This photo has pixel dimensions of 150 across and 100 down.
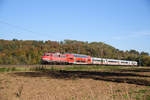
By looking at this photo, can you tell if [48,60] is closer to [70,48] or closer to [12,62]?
[12,62]

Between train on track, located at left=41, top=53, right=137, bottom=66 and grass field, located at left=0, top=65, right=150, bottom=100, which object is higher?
train on track, located at left=41, top=53, right=137, bottom=66

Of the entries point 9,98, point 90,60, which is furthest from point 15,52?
point 9,98

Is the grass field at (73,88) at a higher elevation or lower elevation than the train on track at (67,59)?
lower

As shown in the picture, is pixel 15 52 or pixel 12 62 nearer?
pixel 12 62

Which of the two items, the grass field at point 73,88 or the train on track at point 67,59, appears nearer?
the grass field at point 73,88

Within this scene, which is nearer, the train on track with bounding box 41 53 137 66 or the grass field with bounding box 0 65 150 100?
the grass field with bounding box 0 65 150 100

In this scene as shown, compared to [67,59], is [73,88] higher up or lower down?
lower down

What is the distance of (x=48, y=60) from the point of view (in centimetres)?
4403

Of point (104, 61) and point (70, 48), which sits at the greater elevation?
point (70, 48)

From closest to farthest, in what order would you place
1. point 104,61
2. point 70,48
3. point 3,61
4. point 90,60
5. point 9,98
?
point 9,98 < point 3,61 < point 90,60 < point 104,61 < point 70,48

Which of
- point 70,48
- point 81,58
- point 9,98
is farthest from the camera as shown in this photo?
point 70,48

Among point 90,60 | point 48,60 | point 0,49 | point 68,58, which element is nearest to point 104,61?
point 90,60

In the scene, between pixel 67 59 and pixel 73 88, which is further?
pixel 67 59

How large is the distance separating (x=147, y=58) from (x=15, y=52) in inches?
2730
